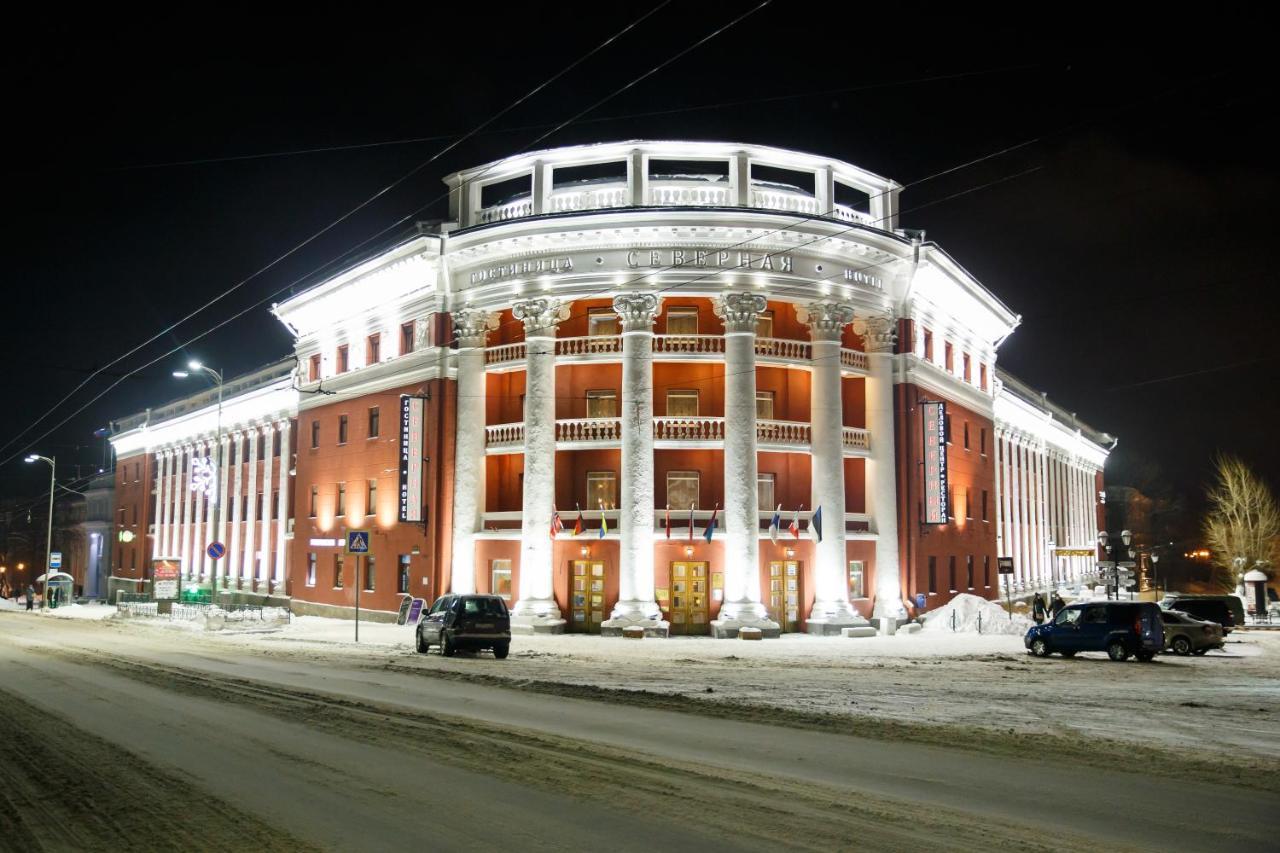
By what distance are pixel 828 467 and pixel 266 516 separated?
1404 inches

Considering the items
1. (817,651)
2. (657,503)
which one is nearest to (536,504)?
(657,503)

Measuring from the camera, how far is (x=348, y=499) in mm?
46562

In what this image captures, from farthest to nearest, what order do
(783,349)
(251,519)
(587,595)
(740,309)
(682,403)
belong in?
(251,519), (682,403), (783,349), (587,595), (740,309)

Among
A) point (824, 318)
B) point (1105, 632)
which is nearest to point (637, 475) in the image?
point (824, 318)

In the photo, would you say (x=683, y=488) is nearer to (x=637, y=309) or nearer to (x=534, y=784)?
(x=637, y=309)

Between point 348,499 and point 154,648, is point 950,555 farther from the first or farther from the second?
point 154,648

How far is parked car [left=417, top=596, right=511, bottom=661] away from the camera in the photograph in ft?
91.5

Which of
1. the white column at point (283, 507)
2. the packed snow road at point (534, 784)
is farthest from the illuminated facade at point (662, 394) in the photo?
the packed snow road at point (534, 784)

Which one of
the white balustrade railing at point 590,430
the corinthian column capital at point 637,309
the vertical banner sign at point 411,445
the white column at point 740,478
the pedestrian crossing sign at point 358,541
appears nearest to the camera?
the pedestrian crossing sign at point 358,541

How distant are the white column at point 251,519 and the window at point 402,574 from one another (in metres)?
22.1

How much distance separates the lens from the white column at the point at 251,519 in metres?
61.4

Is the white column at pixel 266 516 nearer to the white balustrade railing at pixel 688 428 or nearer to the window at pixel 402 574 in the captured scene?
the window at pixel 402 574

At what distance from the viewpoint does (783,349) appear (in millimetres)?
37562

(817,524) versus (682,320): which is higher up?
(682,320)
